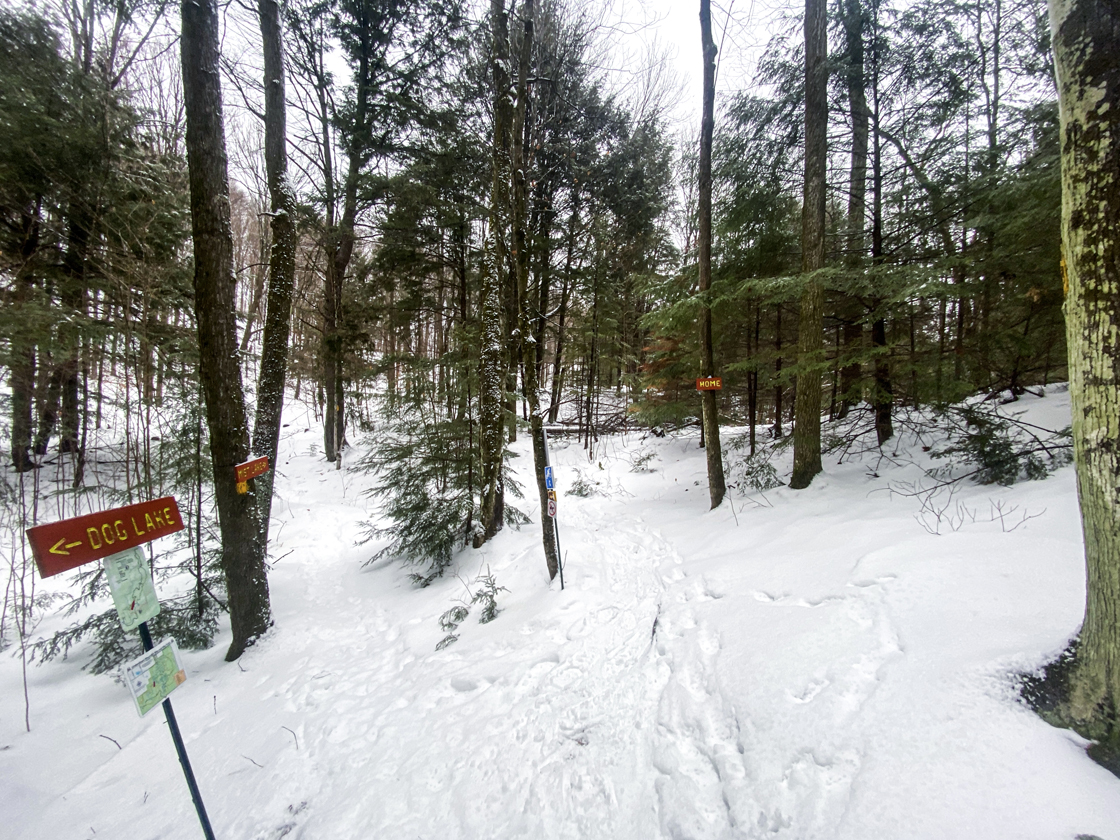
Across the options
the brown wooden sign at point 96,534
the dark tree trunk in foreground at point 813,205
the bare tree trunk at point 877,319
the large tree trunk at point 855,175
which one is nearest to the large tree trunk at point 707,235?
the dark tree trunk in foreground at point 813,205

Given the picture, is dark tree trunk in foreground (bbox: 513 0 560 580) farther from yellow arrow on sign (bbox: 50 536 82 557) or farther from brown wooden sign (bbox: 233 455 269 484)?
yellow arrow on sign (bbox: 50 536 82 557)

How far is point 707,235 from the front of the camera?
6586 mm

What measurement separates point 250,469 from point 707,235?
6.96 m

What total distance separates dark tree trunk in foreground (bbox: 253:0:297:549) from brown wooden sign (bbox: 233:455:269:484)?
53 centimetres

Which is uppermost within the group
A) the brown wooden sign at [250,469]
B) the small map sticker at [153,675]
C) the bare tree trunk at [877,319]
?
the bare tree trunk at [877,319]

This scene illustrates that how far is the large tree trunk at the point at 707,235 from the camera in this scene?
247 inches

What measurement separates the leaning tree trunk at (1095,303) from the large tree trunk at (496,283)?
16.2 feet

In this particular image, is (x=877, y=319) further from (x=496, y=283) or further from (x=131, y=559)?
(x=131, y=559)

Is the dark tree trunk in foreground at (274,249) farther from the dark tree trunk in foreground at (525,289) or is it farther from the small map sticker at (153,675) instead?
the small map sticker at (153,675)

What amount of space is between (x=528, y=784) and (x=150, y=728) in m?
3.70

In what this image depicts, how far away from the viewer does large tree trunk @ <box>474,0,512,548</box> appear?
5.33 m

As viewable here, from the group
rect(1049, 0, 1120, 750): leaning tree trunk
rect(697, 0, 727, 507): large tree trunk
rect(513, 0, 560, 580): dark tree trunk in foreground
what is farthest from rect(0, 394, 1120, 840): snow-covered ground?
rect(697, 0, 727, 507): large tree trunk

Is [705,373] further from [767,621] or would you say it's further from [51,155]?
[51,155]

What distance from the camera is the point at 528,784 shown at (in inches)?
102
